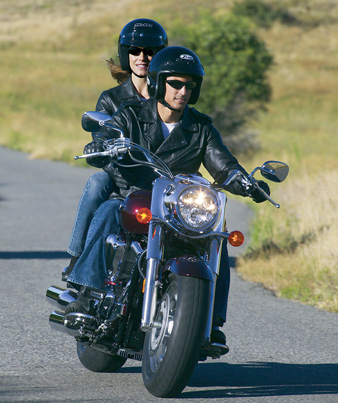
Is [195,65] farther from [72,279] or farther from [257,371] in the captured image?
[257,371]

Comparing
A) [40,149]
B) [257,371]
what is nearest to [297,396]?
[257,371]

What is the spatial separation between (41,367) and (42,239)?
19.2 ft

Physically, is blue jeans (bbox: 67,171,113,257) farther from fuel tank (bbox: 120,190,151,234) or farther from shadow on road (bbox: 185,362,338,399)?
shadow on road (bbox: 185,362,338,399)

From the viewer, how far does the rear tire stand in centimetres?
Answer: 514

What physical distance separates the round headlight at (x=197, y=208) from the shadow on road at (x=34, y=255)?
5.33m

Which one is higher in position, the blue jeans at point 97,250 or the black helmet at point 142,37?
the black helmet at point 142,37

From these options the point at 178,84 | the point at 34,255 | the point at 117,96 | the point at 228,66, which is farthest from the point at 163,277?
the point at 228,66

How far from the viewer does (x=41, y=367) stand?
17.0 ft

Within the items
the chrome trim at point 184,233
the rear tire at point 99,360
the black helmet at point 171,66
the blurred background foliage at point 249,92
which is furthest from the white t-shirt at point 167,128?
the blurred background foliage at point 249,92

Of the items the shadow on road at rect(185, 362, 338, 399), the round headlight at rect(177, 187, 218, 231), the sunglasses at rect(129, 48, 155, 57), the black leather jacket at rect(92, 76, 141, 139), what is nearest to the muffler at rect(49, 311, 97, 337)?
the shadow on road at rect(185, 362, 338, 399)

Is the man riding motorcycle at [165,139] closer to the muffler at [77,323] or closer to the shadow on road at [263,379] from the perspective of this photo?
the muffler at [77,323]

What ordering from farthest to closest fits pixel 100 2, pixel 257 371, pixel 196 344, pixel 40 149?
pixel 100 2, pixel 40 149, pixel 257 371, pixel 196 344

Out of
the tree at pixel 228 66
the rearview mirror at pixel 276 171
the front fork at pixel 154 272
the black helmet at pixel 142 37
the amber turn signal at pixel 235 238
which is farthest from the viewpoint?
the tree at pixel 228 66

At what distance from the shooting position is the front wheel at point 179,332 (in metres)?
4.23
